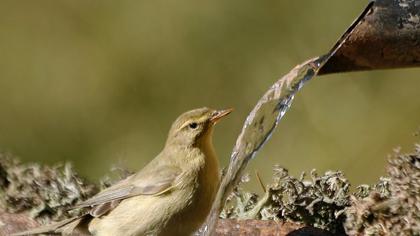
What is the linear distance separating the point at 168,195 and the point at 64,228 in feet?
1.65

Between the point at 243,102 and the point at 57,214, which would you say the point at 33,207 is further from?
the point at 243,102

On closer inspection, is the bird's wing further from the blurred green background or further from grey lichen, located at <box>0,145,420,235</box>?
the blurred green background

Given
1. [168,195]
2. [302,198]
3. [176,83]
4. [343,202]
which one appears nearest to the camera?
[343,202]

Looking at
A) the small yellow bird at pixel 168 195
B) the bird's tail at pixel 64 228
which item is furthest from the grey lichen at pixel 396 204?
the bird's tail at pixel 64 228

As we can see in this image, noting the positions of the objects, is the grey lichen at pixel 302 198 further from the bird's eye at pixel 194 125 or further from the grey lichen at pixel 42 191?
the bird's eye at pixel 194 125

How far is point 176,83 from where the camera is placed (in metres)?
8.23

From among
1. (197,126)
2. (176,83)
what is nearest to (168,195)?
(197,126)

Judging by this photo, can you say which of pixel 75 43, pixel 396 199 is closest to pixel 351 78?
pixel 75 43

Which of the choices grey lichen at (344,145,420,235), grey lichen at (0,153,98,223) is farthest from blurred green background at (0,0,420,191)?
grey lichen at (344,145,420,235)

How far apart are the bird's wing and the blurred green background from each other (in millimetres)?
1658

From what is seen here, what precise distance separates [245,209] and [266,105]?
1.63 ft

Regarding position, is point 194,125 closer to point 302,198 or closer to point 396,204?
point 302,198

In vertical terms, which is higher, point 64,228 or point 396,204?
point 64,228

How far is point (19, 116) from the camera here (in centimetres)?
863
